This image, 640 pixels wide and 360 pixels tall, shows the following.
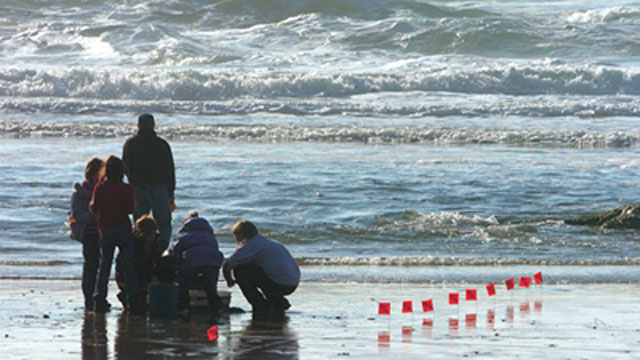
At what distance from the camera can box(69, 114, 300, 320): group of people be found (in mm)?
7270

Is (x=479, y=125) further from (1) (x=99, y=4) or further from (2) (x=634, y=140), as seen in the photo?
(1) (x=99, y=4)

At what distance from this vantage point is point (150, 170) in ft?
27.4

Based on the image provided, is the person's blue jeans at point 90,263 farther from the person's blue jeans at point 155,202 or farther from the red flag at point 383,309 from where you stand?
the red flag at point 383,309

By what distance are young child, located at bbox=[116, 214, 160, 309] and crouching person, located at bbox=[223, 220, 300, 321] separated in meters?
0.59

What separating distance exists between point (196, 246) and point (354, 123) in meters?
17.9

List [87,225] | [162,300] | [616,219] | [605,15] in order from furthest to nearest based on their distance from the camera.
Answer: [605,15] < [616,219] < [87,225] < [162,300]

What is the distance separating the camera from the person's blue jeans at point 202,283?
7312 mm

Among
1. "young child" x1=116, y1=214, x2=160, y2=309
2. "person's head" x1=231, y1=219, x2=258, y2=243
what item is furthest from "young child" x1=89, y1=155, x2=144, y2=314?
"person's head" x1=231, y1=219, x2=258, y2=243

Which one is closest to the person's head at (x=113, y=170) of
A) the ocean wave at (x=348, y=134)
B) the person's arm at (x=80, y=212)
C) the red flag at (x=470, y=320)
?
the person's arm at (x=80, y=212)

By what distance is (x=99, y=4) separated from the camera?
49.6m

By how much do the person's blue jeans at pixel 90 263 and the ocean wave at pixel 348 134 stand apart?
1392 centimetres

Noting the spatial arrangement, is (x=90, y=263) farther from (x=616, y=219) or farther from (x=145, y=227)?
(x=616, y=219)

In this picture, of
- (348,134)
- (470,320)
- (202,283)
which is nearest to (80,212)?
(202,283)

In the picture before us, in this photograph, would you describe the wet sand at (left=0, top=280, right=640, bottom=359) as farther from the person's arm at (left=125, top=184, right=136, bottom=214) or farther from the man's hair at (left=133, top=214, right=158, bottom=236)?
the person's arm at (left=125, top=184, right=136, bottom=214)
